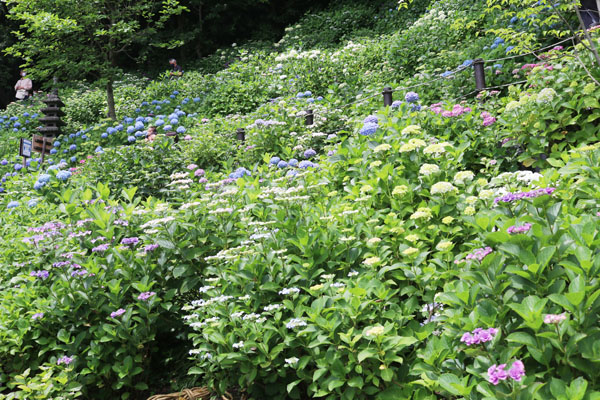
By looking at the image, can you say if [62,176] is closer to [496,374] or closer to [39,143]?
[496,374]

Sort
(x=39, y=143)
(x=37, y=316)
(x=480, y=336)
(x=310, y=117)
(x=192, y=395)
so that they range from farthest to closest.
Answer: (x=39, y=143), (x=310, y=117), (x=37, y=316), (x=192, y=395), (x=480, y=336)

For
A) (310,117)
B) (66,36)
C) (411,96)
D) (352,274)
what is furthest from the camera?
(66,36)

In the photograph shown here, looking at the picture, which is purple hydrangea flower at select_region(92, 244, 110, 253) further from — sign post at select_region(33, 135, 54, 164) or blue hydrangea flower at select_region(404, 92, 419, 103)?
sign post at select_region(33, 135, 54, 164)

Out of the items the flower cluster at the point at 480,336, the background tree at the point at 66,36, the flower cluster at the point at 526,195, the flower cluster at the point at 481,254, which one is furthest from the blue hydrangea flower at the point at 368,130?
the background tree at the point at 66,36

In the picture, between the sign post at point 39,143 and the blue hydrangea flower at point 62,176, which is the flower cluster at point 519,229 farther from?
the sign post at point 39,143

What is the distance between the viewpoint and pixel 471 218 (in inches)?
82.7

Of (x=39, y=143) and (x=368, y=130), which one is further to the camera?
(x=39, y=143)

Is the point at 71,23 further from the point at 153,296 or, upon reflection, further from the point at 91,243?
the point at 153,296

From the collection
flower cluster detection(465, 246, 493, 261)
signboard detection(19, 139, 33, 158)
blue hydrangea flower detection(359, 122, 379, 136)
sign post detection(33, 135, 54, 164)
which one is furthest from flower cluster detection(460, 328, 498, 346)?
sign post detection(33, 135, 54, 164)

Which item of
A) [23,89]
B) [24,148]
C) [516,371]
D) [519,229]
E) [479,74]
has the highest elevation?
[519,229]

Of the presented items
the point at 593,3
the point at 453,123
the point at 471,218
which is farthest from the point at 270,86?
the point at 471,218

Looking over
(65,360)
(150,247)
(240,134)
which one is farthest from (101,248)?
(240,134)

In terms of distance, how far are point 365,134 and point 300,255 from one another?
1.33m

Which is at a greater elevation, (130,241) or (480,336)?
(480,336)
